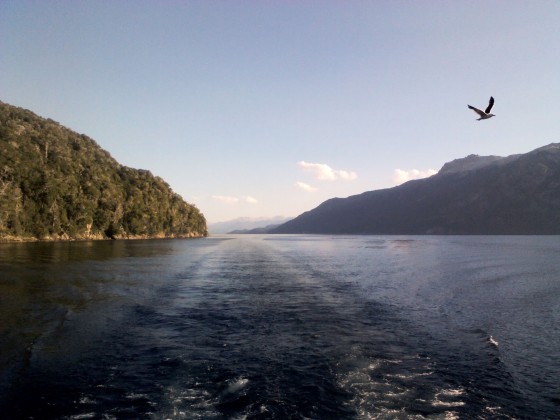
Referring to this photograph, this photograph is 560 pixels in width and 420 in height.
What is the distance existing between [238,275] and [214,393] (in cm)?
3175

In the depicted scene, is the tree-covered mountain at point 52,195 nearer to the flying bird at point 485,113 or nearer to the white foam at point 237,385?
the white foam at point 237,385

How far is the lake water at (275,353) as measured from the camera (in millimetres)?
11047

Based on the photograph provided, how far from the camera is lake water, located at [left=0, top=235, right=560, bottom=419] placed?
11047 mm

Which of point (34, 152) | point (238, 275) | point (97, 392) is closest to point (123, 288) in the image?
point (238, 275)

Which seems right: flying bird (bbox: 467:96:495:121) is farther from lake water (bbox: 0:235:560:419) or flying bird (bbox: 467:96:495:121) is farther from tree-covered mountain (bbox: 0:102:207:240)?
tree-covered mountain (bbox: 0:102:207:240)

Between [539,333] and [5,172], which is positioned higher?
[5,172]

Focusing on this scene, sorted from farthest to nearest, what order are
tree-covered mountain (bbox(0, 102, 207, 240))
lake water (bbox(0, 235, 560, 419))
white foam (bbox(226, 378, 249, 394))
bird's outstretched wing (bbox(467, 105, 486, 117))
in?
tree-covered mountain (bbox(0, 102, 207, 240)), bird's outstretched wing (bbox(467, 105, 486, 117)), white foam (bbox(226, 378, 249, 394)), lake water (bbox(0, 235, 560, 419))

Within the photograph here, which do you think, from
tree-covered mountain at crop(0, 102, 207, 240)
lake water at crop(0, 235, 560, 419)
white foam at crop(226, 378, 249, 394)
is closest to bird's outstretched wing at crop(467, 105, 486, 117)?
lake water at crop(0, 235, 560, 419)

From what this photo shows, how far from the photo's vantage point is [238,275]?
43.3 m

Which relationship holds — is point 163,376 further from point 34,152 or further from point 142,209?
point 142,209

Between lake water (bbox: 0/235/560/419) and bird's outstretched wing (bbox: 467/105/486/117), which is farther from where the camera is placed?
bird's outstretched wing (bbox: 467/105/486/117)

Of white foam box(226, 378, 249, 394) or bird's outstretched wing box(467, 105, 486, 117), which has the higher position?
bird's outstretched wing box(467, 105, 486, 117)

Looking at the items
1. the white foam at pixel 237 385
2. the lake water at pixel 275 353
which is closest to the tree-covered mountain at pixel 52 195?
the lake water at pixel 275 353

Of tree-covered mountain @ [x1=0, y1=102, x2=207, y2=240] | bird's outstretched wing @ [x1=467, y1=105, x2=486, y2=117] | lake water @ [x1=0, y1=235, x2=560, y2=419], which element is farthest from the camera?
tree-covered mountain @ [x1=0, y1=102, x2=207, y2=240]
